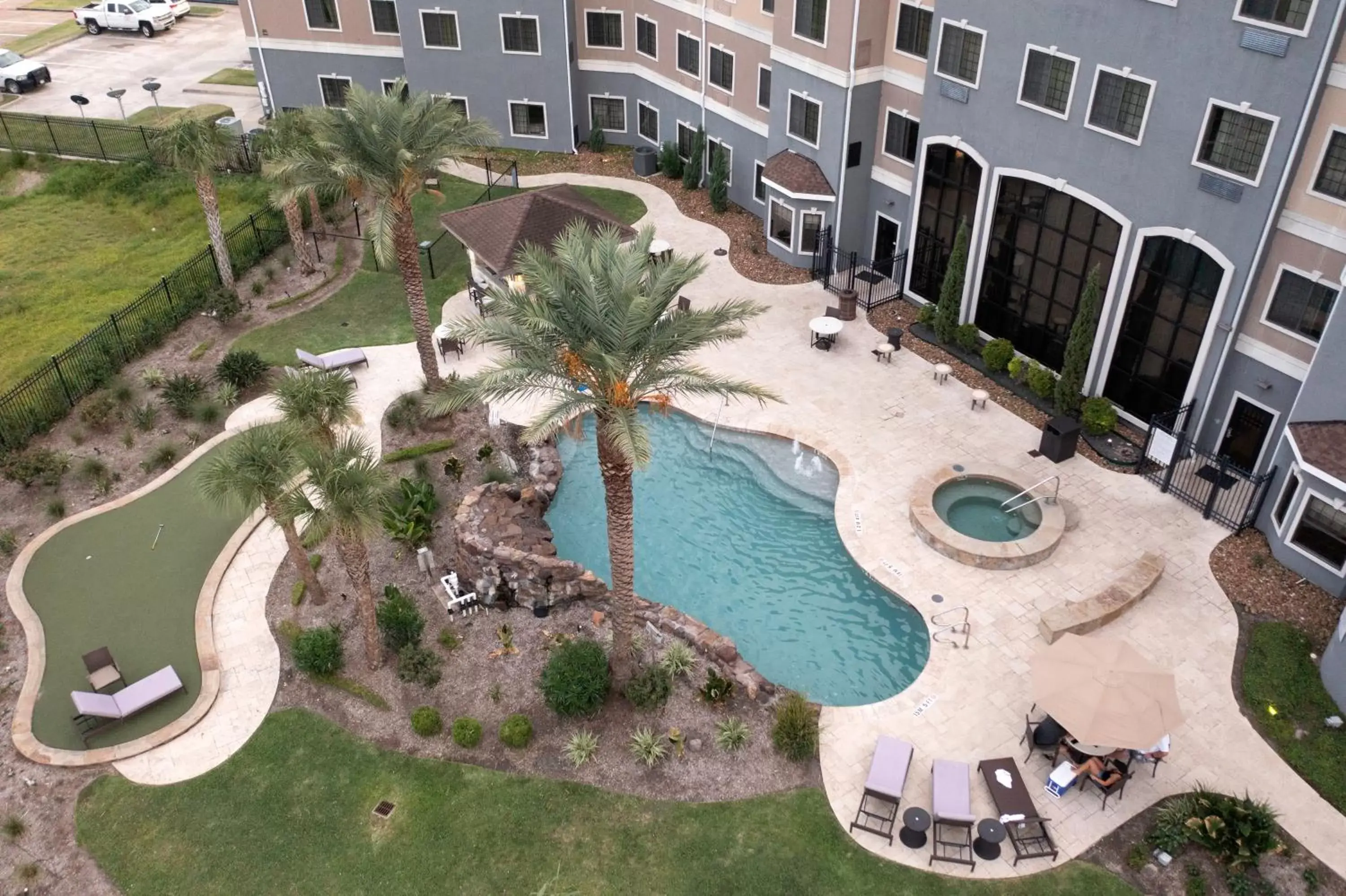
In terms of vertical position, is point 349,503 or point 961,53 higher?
point 961,53

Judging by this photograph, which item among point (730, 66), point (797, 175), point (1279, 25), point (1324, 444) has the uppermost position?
point (1279, 25)

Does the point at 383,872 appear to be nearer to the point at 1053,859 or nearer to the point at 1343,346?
the point at 1053,859

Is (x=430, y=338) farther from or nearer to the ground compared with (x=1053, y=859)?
farther from the ground

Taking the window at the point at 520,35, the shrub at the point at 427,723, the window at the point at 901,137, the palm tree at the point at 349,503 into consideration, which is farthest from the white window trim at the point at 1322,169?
the window at the point at 520,35

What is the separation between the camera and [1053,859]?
58.3 feet

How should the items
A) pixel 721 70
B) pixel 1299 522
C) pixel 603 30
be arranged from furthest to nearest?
pixel 603 30 → pixel 721 70 → pixel 1299 522

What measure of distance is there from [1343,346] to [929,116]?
1370 centimetres

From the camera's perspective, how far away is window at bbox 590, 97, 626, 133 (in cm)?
4488

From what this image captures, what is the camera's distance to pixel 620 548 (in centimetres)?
1877

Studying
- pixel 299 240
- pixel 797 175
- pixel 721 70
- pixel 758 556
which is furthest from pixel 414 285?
pixel 721 70

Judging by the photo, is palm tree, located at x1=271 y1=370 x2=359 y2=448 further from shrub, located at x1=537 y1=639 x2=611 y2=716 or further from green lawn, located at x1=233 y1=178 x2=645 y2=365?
green lawn, located at x1=233 y1=178 x2=645 y2=365

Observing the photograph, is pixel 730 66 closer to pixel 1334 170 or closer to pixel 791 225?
pixel 791 225

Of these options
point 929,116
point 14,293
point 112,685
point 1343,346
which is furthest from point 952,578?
point 14,293

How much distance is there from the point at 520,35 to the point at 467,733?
107 feet
